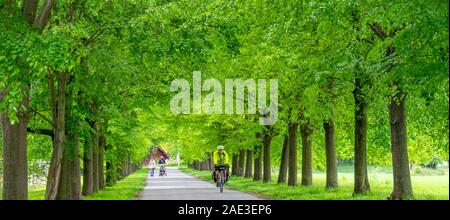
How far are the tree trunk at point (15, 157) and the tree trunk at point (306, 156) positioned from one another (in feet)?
57.2

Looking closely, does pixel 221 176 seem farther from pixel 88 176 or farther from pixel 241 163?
pixel 241 163

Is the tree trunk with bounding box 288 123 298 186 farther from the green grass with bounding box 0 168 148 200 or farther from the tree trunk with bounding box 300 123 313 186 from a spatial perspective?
the green grass with bounding box 0 168 148 200

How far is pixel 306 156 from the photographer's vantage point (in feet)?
108

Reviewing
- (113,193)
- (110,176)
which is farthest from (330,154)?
(110,176)

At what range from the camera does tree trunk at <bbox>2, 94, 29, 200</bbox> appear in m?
17.0

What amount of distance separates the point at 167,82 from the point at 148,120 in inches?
711

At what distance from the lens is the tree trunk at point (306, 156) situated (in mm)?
32406

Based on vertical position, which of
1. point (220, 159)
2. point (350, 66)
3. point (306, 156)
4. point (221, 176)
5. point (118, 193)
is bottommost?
point (118, 193)

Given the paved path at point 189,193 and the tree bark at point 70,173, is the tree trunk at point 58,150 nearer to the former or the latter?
the tree bark at point 70,173

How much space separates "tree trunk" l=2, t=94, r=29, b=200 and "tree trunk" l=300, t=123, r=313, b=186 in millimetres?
17446

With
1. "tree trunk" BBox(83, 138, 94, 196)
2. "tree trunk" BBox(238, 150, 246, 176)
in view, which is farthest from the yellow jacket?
"tree trunk" BBox(238, 150, 246, 176)

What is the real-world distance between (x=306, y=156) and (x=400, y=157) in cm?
1299
